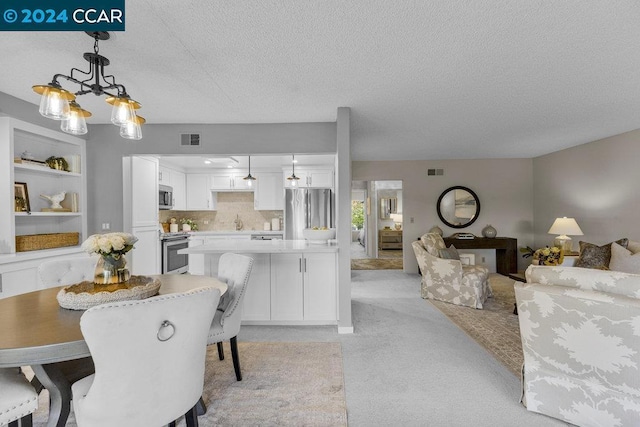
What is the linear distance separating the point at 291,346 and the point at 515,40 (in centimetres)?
299

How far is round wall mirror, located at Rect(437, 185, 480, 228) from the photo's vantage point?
6848 mm

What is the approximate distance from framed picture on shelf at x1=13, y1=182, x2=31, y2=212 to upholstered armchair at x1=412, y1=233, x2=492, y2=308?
186 inches

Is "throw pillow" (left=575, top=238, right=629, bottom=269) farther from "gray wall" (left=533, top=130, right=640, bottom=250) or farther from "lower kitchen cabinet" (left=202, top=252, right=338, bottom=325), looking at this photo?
"lower kitchen cabinet" (left=202, top=252, right=338, bottom=325)

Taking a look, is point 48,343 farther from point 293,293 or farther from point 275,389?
point 293,293

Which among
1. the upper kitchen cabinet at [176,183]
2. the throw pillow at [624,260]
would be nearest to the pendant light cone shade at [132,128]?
the upper kitchen cabinet at [176,183]

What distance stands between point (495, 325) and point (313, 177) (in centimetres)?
411

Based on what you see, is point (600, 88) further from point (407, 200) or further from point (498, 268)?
point (498, 268)

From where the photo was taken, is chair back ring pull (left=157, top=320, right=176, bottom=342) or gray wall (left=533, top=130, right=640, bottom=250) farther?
gray wall (left=533, top=130, right=640, bottom=250)

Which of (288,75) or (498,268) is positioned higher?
(288,75)

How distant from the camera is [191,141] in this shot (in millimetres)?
4066

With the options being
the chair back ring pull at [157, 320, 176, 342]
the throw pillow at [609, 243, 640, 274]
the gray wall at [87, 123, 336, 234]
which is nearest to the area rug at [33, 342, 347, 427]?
the chair back ring pull at [157, 320, 176, 342]

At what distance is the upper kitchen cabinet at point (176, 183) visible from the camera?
19.8 feet

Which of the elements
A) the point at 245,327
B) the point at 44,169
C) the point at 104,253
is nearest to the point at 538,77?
the point at 104,253

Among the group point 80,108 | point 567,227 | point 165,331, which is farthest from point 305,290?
point 567,227
